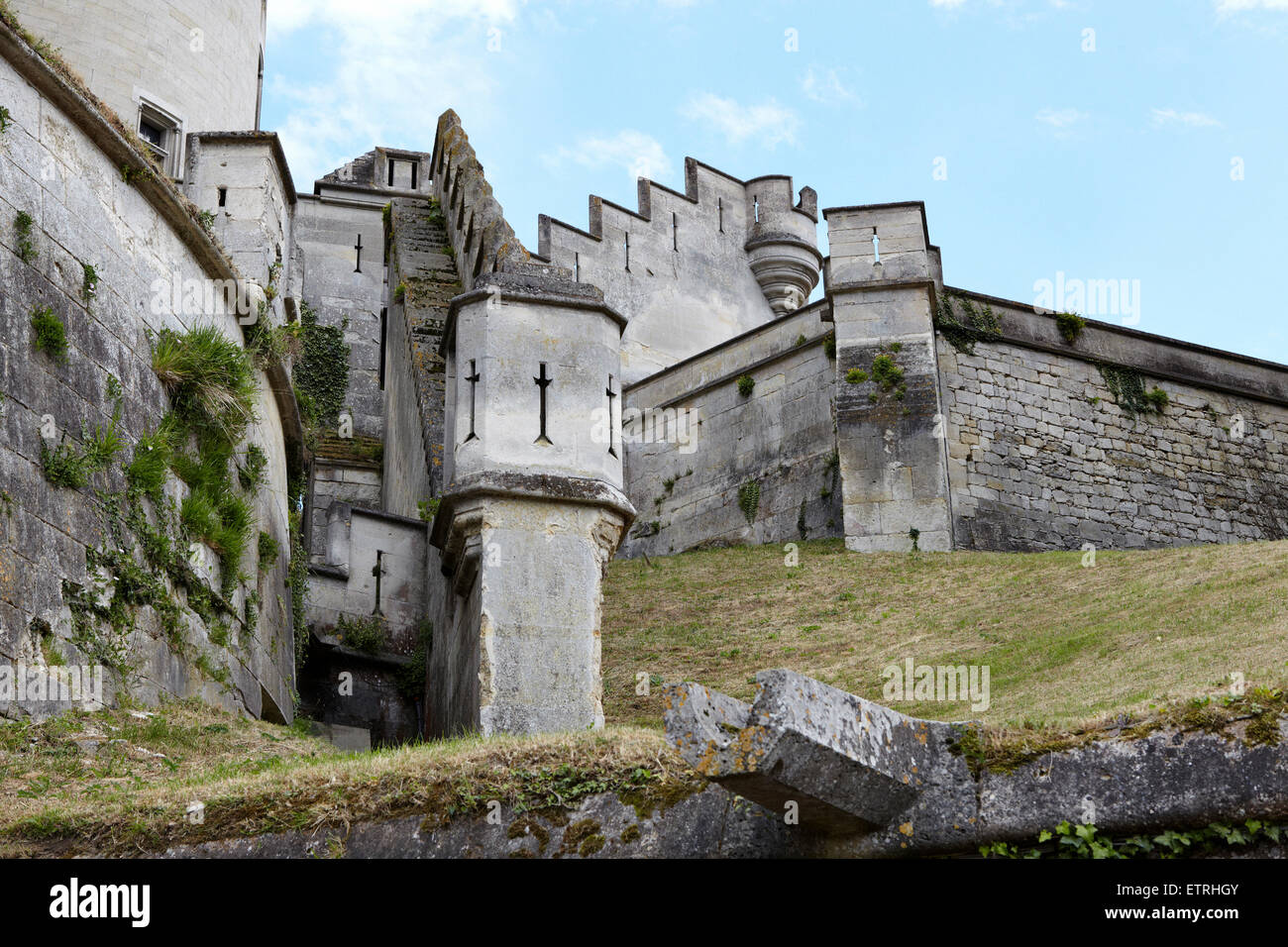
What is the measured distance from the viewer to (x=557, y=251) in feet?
87.4

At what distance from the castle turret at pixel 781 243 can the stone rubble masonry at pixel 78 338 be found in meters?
19.3

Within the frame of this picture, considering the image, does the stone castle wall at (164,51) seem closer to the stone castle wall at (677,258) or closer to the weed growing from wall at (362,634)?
the weed growing from wall at (362,634)

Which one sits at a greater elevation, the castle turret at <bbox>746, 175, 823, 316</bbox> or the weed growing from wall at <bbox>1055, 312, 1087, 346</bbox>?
the castle turret at <bbox>746, 175, 823, 316</bbox>

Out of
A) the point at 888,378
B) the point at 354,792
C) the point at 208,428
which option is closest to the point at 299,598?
the point at 208,428

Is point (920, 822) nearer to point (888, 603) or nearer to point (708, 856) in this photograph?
point (708, 856)

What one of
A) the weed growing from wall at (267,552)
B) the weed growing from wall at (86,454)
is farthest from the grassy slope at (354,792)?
the weed growing from wall at (267,552)

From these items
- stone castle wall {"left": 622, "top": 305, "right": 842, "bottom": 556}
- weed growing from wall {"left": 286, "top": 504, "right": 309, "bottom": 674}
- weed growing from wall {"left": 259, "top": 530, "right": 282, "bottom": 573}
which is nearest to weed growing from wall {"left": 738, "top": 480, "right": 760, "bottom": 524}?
stone castle wall {"left": 622, "top": 305, "right": 842, "bottom": 556}

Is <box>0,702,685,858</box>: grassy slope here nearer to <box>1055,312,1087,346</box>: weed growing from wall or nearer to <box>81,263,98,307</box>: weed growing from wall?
<box>81,263,98,307</box>: weed growing from wall

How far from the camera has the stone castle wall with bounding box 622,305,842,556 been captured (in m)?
20.5

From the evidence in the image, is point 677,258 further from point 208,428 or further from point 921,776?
point 921,776

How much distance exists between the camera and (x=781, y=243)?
1187 inches

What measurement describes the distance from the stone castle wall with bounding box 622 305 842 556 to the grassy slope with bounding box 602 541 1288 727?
1.31 meters

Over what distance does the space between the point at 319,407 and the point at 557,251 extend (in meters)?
8.05

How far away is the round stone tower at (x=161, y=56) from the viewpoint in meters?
17.0
